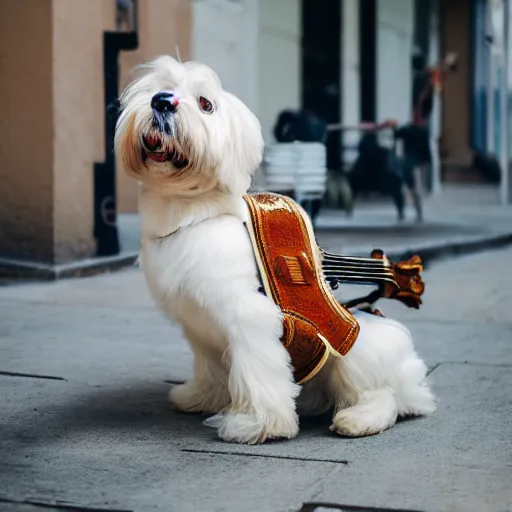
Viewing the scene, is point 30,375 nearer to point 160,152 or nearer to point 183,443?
point 183,443

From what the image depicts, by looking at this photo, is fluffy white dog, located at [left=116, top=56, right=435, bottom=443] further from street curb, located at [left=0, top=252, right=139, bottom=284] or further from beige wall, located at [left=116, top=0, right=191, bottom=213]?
beige wall, located at [left=116, top=0, right=191, bottom=213]

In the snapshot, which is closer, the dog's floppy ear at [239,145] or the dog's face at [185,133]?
the dog's face at [185,133]

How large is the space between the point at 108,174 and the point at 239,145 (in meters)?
4.91

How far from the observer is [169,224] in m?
3.77

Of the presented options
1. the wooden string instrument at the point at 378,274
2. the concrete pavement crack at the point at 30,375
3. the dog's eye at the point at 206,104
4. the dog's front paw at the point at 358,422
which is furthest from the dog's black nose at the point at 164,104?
the concrete pavement crack at the point at 30,375

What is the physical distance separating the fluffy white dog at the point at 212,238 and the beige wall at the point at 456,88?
20.5m

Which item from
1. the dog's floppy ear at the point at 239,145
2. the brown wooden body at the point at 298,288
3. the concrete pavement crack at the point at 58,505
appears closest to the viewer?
the concrete pavement crack at the point at 58,505

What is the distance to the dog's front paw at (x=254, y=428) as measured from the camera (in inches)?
146

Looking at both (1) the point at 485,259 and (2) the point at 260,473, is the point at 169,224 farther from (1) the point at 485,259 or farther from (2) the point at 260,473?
(1) the point at 485,259

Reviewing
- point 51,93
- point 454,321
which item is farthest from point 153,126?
point 51,93

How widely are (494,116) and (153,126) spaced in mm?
19596

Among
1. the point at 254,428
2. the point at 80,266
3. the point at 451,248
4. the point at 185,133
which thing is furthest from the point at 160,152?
the point at 451,248

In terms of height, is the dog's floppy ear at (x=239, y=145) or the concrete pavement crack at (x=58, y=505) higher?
the dog's floppy ear at (x=239, y=145)

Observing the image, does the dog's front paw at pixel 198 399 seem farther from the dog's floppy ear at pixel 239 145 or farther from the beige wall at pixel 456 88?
the beige wall at pixel 456 88
